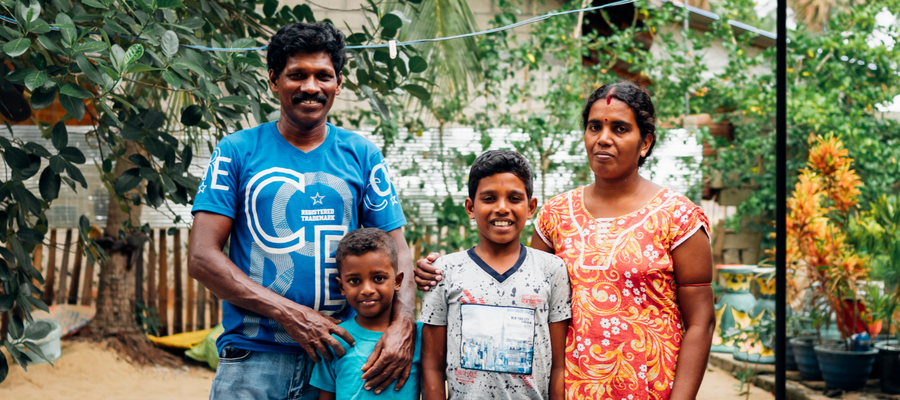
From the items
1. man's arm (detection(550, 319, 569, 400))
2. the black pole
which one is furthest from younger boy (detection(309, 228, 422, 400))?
the black pole

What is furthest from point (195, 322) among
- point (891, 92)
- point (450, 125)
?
point (891, 92)

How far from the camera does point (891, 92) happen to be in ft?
15.2

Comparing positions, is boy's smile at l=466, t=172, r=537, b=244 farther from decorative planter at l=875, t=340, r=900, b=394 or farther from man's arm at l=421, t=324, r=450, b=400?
decorative planter at l=875, t=340, r=900, b=394

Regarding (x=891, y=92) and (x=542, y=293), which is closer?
(x=542, y=293)

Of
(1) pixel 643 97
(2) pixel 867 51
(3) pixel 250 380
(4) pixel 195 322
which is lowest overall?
(4) pixel 195 322

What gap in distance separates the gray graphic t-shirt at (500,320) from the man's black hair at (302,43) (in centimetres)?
67

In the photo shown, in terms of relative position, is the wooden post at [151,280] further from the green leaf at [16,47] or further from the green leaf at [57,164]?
the green leaf at [16,47]

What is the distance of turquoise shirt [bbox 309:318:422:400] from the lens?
1819 millimetres

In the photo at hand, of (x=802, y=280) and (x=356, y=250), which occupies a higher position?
(x=356, y=250)

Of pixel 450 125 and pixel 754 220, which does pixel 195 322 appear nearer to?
pixel 450 125

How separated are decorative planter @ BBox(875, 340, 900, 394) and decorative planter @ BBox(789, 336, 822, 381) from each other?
1.51ft

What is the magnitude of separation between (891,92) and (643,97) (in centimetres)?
375

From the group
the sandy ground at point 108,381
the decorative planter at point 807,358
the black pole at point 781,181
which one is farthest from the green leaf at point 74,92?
the decorative planter at point 807,358

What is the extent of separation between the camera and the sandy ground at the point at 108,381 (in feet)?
15.4
